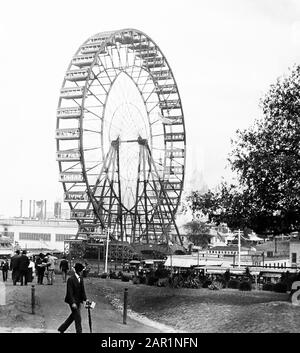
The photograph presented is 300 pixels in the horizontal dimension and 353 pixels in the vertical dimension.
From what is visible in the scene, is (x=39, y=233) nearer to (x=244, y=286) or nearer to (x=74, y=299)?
(x=244, y=286)

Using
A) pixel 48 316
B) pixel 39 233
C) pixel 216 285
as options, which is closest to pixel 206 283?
pixel 216 285

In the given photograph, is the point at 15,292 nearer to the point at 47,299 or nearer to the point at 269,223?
the point at 47,299

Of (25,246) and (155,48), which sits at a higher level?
(155,48)

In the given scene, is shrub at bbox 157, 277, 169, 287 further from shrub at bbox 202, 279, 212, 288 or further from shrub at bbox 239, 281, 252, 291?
shrub at bbox 239, 281, 252, 291

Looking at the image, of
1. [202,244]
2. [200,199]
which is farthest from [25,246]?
[200,199]

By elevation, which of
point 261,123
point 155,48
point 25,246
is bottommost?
point 25,246

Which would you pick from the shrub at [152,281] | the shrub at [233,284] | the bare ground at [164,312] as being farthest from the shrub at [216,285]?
the shrub at [152,281]

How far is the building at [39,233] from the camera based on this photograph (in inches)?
4429

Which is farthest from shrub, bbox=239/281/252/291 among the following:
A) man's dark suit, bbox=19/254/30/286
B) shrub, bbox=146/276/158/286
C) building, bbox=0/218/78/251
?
building, bbox=0/218/78/251

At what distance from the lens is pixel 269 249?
278 ft

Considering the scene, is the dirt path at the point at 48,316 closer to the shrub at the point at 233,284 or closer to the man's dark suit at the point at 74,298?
the man's dark suit at the point at 74,298

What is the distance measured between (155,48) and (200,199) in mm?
47889

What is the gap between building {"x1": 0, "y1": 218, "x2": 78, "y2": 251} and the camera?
112m
